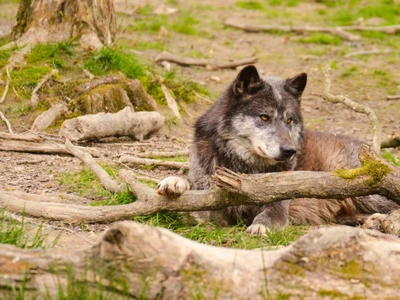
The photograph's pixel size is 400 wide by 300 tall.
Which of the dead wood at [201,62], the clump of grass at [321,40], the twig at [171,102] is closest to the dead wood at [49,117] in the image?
the twig at [171,102]

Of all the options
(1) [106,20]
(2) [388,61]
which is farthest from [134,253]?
(2) [388,61]

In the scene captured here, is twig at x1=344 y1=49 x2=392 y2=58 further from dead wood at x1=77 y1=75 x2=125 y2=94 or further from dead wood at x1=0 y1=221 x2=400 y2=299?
dead wood at x1=0 y1=221 x2=400 y2=299

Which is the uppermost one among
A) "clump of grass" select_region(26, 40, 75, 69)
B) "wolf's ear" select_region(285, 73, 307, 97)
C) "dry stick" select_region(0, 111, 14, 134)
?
"wolf's ear" select_region(285, 73, 307, 97)

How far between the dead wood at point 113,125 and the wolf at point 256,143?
1582 millimetres

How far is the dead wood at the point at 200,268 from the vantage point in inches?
119

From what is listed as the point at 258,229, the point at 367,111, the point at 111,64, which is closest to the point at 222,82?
the point at 111,64

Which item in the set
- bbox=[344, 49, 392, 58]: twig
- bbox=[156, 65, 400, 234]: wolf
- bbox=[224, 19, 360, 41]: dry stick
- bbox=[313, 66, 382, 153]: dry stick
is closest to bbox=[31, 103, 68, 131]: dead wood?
bbox=[156, 65, 400, 234]: wolf

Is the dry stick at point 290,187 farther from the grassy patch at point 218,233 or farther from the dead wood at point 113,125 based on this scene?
the dead wood at point 113,125

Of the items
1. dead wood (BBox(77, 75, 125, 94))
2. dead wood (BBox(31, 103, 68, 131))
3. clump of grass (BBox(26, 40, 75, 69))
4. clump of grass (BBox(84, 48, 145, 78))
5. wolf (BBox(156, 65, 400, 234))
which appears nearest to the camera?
wolf (BBox(156, 65, 400, 234))

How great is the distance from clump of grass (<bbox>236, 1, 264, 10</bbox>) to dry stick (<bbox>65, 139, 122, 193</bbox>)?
466 inches

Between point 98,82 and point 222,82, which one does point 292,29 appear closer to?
point 222,82

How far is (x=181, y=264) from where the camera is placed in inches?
119

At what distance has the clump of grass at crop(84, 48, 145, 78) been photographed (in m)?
8.91

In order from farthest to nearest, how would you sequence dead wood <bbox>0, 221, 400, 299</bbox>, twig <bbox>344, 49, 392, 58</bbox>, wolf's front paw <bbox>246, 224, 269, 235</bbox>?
twig <bbox>344, 49, 392, 58</bbox>
wolf's front paw <bbox>246, 224, 269, 235</bbox>
dead wood <bbox>0, 221, 400, 299</bbox>
